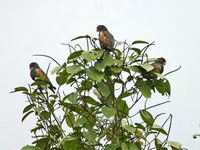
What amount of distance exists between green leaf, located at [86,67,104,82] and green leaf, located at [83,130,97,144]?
0.86ft

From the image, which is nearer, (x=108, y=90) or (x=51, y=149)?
(x=108, y=90)

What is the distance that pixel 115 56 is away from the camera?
1.95 m

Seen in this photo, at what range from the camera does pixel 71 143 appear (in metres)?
1.86

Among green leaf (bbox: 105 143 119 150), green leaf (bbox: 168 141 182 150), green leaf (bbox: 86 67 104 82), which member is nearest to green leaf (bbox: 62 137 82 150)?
green leaf (bbox: 105 143 119 150)

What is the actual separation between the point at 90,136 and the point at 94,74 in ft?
0.90

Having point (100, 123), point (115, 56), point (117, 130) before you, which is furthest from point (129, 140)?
point (115, 56)

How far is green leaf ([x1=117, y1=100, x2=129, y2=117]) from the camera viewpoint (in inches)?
74.6

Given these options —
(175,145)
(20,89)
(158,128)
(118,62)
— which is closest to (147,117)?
(158,128)

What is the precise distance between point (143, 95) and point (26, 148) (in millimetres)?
556

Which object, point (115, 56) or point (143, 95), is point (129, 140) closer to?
point (143, 95)

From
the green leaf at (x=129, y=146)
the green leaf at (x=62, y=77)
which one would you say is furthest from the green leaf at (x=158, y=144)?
the green leaf at (x=62, y=77)

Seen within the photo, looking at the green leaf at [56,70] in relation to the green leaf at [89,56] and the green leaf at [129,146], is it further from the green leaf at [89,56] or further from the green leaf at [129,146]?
the green leaf at [129,146]

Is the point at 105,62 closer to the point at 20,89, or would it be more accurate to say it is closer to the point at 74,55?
the point at 74,55

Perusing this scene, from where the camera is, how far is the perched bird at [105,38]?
1.98 metres
